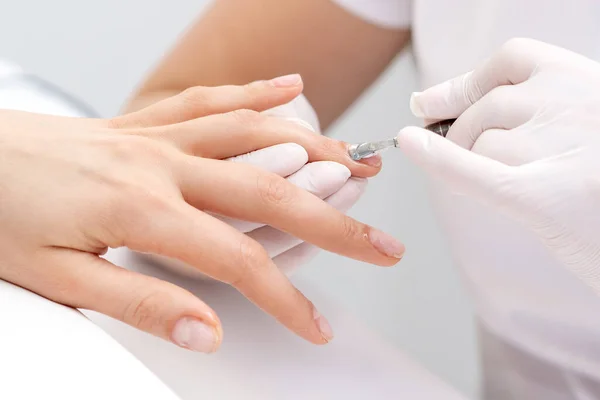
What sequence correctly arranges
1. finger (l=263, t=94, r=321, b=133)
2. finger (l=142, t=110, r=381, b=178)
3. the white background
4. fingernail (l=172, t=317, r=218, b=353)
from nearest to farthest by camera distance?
fingernail (l=172, t=317, r=218, b=353) < finger (l=142, t=110, r=381, b=178) < finger (l=263, t=94, r=321, b=133) < the white background

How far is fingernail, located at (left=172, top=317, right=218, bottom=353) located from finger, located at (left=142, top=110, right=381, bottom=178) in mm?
155

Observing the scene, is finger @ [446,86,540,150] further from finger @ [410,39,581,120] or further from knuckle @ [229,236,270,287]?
knuckle @ [229,236,270,287]

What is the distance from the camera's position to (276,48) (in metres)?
0.80

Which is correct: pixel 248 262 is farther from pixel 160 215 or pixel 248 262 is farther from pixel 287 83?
pixel 287 83

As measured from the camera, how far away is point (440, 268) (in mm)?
1221

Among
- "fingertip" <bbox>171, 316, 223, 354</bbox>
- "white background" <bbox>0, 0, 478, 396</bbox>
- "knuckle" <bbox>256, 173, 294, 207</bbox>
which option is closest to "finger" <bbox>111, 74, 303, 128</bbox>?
"knuckle" <bbox>256, 173, 294, 207</bbox>

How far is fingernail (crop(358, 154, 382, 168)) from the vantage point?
1.75 feet

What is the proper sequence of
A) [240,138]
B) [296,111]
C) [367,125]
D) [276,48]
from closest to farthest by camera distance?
1. [240,138]
2. [296,111]
3. [276,48]
4. [367,125]

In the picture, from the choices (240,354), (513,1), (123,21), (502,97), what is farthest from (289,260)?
(123,21)

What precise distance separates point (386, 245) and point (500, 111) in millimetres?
132

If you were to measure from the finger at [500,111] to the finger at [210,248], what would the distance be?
19 centimetres

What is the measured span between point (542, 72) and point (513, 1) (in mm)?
175

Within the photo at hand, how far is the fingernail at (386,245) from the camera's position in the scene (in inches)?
19.8

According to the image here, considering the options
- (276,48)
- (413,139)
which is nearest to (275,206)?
(413,139)
